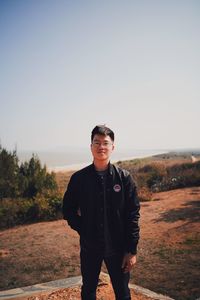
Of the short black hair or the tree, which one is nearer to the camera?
the short black hair

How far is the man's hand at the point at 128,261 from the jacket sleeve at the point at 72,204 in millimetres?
568

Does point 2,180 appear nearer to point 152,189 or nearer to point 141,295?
point 152,189

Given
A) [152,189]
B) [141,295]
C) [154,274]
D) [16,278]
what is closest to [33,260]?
[16,278]

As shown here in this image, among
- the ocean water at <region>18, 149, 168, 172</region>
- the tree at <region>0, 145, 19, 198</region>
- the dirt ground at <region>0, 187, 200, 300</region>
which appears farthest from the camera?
the ocean water at <region>18, 149, 168, 172</region>

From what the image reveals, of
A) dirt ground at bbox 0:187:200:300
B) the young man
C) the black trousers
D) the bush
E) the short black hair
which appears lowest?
dirt ground at bbox 0:187:200:300

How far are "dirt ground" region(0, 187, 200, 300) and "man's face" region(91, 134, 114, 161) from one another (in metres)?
2.42

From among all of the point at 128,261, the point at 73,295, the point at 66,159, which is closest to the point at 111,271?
the point at 128,261

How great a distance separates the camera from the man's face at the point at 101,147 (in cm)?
301

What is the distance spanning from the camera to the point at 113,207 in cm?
297

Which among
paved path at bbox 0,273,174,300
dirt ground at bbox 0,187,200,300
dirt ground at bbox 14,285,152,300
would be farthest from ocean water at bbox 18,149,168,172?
dirt ground at bbox 14,285,152,300

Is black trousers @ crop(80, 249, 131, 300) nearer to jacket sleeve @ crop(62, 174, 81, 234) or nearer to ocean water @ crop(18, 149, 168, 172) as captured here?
jacket sleeve @ crop(62, 174, 81, 234)

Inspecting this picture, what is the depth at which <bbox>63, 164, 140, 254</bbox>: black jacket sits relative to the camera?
117 inches

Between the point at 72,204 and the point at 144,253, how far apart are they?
548 cm

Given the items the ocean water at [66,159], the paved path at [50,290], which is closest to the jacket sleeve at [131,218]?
the paved path at [50,290]
